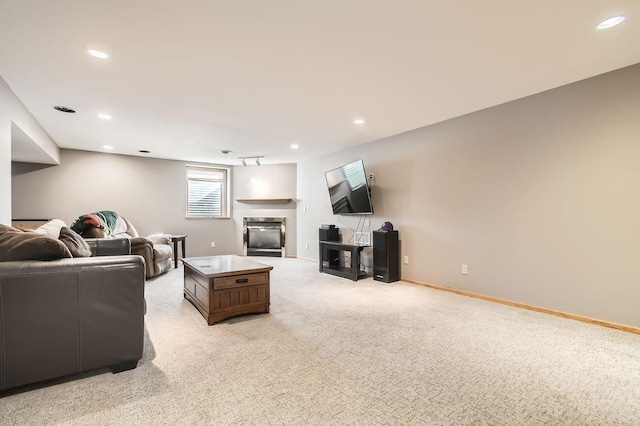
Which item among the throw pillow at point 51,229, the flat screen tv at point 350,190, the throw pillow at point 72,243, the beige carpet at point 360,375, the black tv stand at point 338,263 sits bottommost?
the beige carpet at point 360,375

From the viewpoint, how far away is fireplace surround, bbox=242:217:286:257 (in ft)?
23.7

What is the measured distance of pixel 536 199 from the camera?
3.19 m

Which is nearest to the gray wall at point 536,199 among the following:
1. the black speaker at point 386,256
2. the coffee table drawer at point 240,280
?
the black speaker at point 386,256

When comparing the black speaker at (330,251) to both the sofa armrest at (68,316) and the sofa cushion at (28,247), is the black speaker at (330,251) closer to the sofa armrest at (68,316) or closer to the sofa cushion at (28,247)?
the sofa armrest at (68,316)

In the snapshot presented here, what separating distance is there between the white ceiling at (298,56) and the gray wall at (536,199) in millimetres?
310

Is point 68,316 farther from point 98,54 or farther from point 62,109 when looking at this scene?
point 62,109

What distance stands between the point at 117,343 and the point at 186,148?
14.6ft

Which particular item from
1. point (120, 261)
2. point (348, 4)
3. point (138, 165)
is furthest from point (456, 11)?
point (138, 165)

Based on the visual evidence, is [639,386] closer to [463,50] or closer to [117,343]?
[463,50]

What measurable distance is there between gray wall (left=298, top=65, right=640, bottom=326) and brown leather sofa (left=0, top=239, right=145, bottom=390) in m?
3.53

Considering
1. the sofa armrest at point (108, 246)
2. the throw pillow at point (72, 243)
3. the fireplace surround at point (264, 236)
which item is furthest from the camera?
the fireplace surround at point (264, 236)

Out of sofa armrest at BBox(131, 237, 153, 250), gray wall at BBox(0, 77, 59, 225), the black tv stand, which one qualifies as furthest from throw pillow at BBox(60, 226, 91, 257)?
the black tv stand

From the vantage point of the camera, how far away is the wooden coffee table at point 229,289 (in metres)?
2.72

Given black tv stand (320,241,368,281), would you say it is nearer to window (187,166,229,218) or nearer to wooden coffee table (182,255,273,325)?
wooden coffee table (182,255,273,325)
